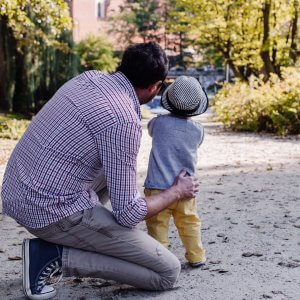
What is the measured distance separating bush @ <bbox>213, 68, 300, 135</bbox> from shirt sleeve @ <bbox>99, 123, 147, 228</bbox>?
498 inches

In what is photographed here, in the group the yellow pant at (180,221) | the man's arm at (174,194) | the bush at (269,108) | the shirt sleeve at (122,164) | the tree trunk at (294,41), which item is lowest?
the bush at (269,108)

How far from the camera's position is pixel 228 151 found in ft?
41.2

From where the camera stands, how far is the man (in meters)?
3.30

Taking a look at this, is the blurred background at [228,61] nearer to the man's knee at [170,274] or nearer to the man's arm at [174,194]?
the man's arm at [174,194]

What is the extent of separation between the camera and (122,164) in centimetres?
328

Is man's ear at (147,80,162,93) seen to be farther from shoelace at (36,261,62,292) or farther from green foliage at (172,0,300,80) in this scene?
green foliage at (172,0,300,80)

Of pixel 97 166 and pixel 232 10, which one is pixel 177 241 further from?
pixel 232 10

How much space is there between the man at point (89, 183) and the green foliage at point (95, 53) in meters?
29.4

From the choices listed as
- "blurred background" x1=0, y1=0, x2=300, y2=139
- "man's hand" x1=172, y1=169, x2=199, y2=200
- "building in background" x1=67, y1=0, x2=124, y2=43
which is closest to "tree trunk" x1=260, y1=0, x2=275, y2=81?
"blurred background" x1=0, y1=0, x2=300, y2=139

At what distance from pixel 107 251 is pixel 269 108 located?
13.3 m

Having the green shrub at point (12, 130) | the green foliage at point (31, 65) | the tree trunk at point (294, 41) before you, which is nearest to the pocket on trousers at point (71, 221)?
the green shrub at point (12, 130)

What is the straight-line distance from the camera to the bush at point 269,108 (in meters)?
15.8

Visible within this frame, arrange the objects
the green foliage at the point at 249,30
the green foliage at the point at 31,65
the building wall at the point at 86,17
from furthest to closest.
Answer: the building wall at the point at 86,17 < the green foliage at the point at 249,30 < the green foliage at the point at 31,65

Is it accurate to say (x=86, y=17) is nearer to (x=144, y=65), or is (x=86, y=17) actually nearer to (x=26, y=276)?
(x=144, y=65)
